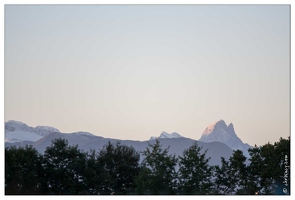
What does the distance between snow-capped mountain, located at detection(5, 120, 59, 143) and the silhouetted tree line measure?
9504mm

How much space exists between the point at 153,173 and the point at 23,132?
1896 centimetres

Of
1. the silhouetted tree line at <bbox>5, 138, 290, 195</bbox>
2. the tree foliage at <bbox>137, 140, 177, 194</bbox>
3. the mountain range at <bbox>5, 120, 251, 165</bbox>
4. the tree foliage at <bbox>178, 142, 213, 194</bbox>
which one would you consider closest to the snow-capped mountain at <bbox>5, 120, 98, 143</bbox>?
the mountain range at <bbox>5, 120, 251, 165</bbox>

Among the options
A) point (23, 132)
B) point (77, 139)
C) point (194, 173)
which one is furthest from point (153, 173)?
point (23, 132)

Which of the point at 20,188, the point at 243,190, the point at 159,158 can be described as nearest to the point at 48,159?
the point at 20,188

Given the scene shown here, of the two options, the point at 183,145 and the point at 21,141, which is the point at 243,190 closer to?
the point at 183,145

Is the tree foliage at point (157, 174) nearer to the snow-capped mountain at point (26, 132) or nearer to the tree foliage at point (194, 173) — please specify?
the tree foliage at point (194, 173)

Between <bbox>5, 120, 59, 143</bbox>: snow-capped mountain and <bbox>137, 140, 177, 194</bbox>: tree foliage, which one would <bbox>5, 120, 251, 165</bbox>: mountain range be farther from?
<bbox>137, 140, 177, 194</bbox>: tree foliage

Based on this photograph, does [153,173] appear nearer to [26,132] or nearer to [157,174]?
[157,174]

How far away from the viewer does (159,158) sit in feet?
79.3

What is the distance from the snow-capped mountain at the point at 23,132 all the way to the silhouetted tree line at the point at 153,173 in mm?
9504

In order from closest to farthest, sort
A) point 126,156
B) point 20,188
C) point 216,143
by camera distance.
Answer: point 20,188
point 126,156
point 216,143

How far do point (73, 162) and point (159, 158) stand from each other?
4.16m

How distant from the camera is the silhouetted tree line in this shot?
74.5ft

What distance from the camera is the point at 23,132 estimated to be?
39.6m
